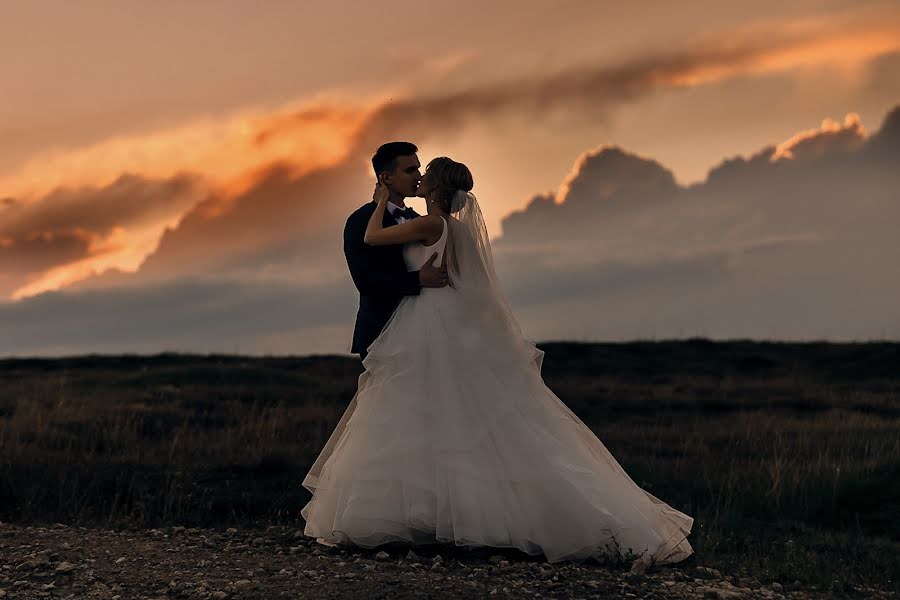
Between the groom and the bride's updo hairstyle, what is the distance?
33 cm

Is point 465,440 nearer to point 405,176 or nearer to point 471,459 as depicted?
point 471,459

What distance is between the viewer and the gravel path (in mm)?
7445

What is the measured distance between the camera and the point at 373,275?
8555 millimetres

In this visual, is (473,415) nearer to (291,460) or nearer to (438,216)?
(438,216)

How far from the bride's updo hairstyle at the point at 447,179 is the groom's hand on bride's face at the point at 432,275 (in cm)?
48

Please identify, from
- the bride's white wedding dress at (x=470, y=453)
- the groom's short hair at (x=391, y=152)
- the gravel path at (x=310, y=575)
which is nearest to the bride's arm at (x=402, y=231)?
the bride's white wedding dress at (x=470, y=453)

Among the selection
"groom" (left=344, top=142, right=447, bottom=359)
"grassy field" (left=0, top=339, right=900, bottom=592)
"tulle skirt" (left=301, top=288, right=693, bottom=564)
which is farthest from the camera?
"grassy field" (left=0, top=339, right=900, bottom=592)

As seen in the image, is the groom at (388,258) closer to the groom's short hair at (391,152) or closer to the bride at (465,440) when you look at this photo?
the groom's short hair at (391,152)

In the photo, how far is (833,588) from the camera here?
339 inches

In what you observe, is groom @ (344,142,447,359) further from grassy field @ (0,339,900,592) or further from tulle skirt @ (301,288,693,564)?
grassy field @ (0,339,900,592)

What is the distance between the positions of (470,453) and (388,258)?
1896 millimetres

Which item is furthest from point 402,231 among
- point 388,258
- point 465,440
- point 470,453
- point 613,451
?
point 613,451

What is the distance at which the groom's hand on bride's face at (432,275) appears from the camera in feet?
27.6

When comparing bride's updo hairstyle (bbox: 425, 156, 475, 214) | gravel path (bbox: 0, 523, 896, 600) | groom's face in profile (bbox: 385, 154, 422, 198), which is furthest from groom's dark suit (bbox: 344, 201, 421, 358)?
gravel path (bbox: 0, 523, 896, 600)
